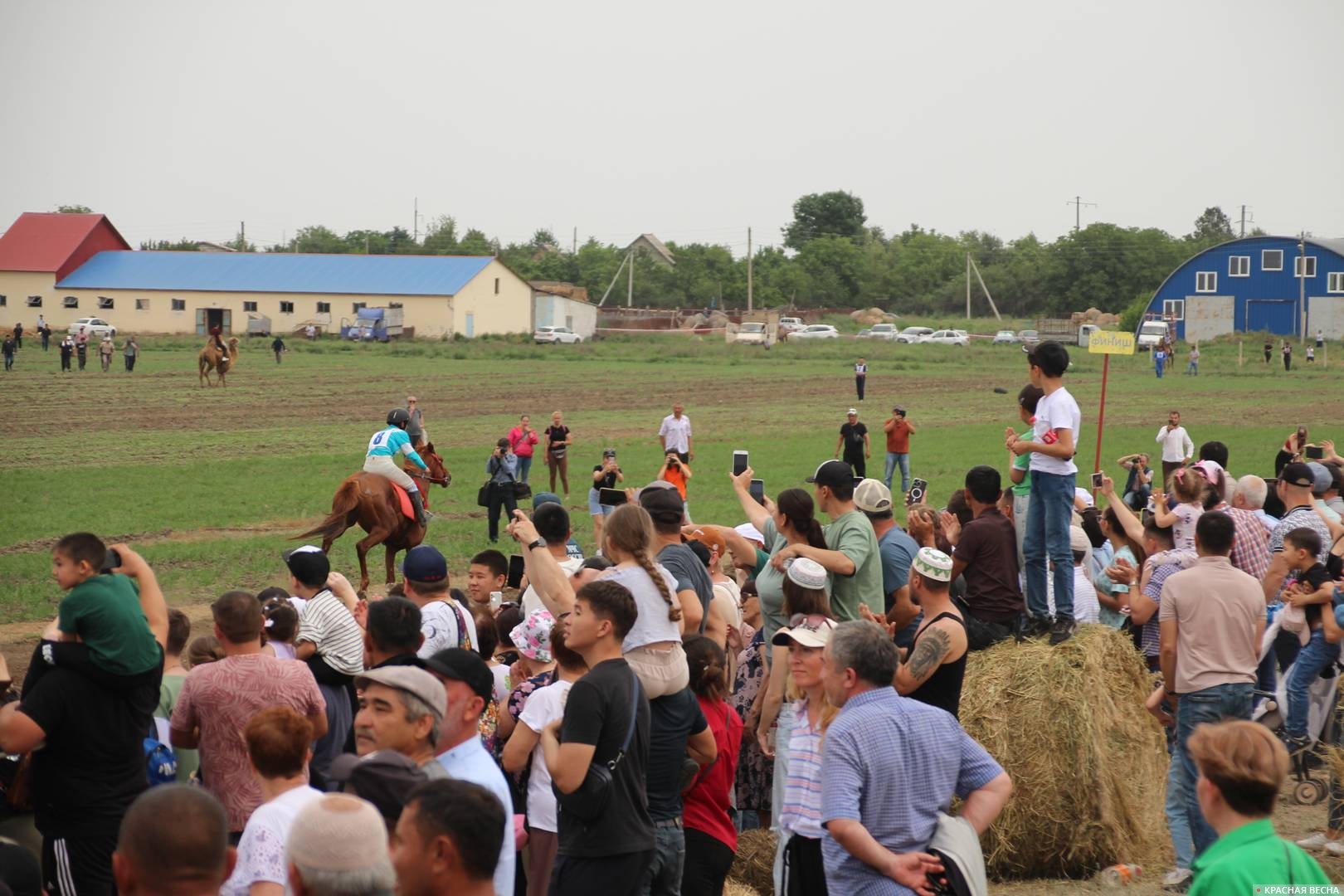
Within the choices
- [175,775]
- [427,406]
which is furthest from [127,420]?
[175,775]

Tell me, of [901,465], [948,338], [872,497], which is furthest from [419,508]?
[948,338]

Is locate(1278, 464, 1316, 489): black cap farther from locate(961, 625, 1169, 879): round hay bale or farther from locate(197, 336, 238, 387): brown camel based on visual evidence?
locate(197, 336, 238, 387): brown camel

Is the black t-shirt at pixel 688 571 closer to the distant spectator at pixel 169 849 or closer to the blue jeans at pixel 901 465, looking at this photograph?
the distant spectator at pixel 169 849

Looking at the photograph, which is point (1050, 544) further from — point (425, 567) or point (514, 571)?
point (425, 567)

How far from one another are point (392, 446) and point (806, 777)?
12244 mm

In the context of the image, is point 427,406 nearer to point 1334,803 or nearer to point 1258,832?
point 1334,803

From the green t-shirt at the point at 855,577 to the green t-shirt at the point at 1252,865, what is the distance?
3.37 meters

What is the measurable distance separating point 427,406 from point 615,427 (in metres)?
7.26

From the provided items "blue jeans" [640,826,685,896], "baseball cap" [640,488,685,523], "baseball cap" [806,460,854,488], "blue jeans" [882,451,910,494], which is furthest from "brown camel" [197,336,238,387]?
"blue jeans" [640,826,685,896]

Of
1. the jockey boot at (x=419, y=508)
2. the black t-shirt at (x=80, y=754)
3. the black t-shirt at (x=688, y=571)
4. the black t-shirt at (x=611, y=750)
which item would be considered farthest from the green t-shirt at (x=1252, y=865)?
the jockey boot at (x=419, y=508)

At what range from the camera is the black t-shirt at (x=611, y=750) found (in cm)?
511

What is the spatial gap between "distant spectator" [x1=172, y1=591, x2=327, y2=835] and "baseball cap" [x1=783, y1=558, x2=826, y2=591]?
2.31m

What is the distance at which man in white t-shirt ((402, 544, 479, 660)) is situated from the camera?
686 centimetres

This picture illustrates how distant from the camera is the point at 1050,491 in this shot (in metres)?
8.91
